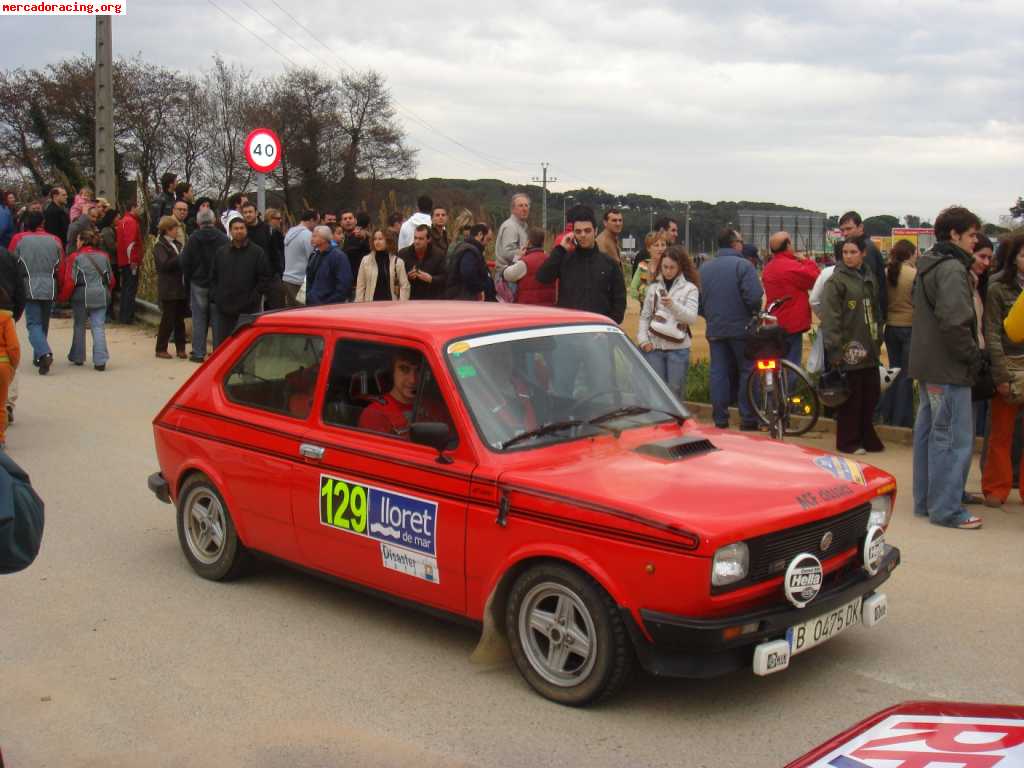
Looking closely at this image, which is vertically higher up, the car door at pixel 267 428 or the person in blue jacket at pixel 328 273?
the person in blue jacket at pixel 328 273

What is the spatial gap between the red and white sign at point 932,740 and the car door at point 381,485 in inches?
103

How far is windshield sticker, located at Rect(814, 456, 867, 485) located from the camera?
17.7 feet

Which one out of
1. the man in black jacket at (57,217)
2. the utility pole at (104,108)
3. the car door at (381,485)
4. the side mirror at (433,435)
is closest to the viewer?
the side mirror at (433,435)

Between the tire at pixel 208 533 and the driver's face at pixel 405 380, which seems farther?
the tire at pixel 208 533

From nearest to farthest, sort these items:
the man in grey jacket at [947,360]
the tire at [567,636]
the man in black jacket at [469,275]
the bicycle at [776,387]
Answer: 1. the tire at [567,636]
2. the man in grey jacket at [947,360]
3. the bicycle at [776,387]
4. the man in black jacket at [469,275]

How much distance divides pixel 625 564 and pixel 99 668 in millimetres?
2685

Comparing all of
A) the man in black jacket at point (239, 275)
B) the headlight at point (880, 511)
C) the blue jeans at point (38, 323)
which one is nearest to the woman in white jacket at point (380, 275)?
the man in black jacket at point (239, 275)

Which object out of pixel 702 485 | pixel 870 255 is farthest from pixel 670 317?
pixel 702 485

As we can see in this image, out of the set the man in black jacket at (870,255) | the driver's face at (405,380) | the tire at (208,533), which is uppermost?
the man in black jacket at (870,255)

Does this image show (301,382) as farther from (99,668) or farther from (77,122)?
(77,122)

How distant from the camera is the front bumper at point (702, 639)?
15.1ft

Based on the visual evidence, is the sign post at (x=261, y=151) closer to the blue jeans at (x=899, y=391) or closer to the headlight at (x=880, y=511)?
the blue jeans at (x=899, y=391)

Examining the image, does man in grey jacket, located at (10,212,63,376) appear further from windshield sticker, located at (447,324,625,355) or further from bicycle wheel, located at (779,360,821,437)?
windshield sticker, located at (447,324,625,355)

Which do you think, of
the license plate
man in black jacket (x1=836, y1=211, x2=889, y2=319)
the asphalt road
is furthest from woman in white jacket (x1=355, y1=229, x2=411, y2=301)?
the license plate
